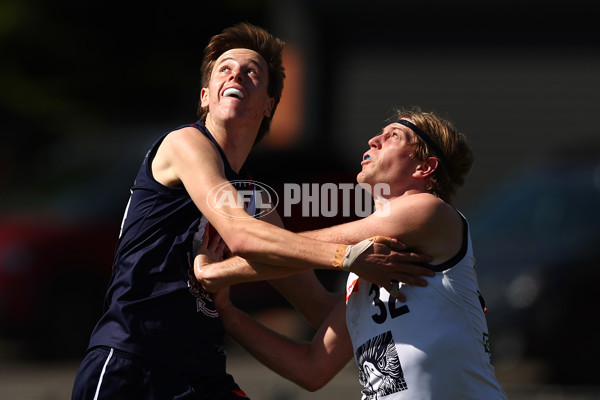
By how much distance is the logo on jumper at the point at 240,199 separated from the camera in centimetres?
405

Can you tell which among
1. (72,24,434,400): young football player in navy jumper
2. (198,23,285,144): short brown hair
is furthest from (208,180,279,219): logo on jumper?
(198,23,285,144): short brown hair

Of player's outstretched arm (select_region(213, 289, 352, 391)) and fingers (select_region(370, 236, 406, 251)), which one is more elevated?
fingers (select_region(370, 236, 406, 251))

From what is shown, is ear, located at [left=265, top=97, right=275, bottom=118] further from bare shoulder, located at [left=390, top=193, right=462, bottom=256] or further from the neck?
bare shoulder, located at [left=390, top=193, right=462, bottom=256]

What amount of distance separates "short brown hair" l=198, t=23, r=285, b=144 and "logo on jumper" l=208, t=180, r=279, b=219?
404 millimetres

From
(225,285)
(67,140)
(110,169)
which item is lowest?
(225,285)

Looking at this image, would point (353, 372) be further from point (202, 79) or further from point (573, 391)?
point (202, 79)

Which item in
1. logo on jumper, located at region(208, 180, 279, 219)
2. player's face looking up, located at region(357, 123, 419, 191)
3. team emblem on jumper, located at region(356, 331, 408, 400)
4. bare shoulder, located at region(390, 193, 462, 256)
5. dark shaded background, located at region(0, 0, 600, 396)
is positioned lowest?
team emblem on jumper, located at region(356, 331, 408, 400)

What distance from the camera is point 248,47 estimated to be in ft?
15.5

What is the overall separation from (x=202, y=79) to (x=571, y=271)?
16.5 feet

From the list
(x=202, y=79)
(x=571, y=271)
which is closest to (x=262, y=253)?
(x=202, y=79)

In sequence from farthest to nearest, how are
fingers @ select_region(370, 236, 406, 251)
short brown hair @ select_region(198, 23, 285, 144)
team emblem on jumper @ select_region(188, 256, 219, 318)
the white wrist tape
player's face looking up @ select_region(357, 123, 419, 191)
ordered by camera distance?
short brown hair @ select_region(198, 23, 285, 144) < player's face looking up @ select_region(357, 123, 419, 191) < team emblem on jumper @ select_region(188, 256, 219, 318) < fingers @ select_region(370, 236, 406, 251) < the white wrist tape

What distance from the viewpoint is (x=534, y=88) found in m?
16.9

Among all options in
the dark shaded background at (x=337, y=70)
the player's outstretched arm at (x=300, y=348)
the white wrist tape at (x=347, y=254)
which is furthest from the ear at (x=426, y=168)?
the dark shaded background at (x=337, y=70)

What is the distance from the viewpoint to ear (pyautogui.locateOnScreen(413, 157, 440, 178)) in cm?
427
